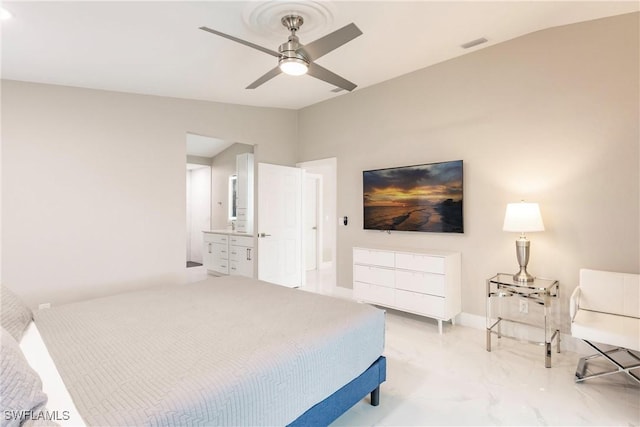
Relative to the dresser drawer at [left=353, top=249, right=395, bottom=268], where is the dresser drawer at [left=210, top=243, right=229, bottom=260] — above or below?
below

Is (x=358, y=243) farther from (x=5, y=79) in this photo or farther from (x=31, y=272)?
(x=5, y=79)

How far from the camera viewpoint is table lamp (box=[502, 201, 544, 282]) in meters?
2.86

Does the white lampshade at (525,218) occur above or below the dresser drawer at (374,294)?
above

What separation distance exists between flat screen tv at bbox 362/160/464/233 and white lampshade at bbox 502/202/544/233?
703 mm

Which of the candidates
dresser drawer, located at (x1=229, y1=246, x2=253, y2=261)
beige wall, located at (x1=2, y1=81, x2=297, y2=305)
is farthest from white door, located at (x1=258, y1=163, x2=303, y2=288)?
beige wall, located at (x1=2, y1=81, x2=297, y2=305)

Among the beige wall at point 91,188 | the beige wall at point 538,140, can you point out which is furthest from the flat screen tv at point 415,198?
the beige wall at point 91,188

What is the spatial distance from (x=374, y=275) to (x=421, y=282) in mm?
596

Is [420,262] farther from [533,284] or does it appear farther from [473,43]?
[473,43]

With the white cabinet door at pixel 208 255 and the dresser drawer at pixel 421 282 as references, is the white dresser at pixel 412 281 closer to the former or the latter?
the dresser drawer at pixel 421 282

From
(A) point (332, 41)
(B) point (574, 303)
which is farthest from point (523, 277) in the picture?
(A) point (332, 41)

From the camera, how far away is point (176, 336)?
5.73ft

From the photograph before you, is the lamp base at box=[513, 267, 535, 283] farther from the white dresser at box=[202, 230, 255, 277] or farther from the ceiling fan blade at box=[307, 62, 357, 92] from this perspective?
the white dresser at box=[202, 230, 255, 277]

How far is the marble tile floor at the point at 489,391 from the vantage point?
6.63 feet

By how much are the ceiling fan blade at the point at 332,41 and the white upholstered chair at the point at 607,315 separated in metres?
2.52
